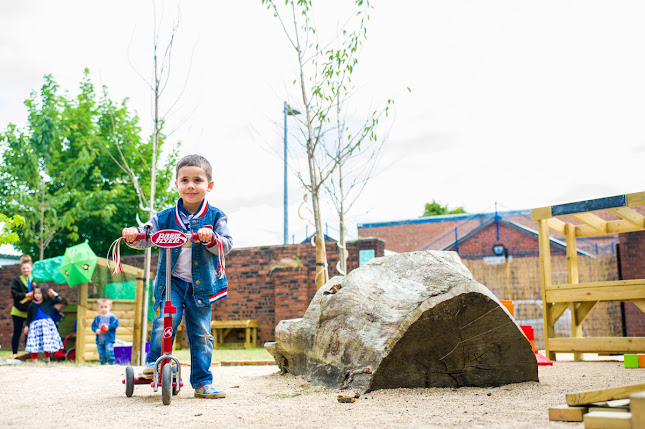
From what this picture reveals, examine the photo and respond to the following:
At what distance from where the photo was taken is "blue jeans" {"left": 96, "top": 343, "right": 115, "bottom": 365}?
885 centimetres

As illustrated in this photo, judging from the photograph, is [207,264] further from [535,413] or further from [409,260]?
[535,413]

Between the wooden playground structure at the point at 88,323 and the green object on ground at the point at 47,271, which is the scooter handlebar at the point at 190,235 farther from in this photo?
the green object on ground at the point at 47,271

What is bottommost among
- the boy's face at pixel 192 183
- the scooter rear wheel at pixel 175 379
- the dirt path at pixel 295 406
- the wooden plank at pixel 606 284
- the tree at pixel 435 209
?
the dirt path at pixel 295 406

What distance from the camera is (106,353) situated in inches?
349

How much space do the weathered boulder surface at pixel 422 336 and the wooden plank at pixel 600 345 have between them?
3158 mm

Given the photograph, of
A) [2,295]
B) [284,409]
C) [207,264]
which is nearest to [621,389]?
[284,409]

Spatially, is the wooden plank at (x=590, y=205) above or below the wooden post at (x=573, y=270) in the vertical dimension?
above

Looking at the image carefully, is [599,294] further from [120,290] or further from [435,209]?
[435,209]

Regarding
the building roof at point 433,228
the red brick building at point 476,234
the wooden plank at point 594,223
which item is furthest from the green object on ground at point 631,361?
the building roof at point 433,228

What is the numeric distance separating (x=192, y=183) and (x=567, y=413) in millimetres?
2643

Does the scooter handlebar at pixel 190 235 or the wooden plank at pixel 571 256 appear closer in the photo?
the scooter handlebar at pixel 190 235

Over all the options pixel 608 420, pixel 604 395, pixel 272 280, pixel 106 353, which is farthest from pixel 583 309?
pixel 272 280

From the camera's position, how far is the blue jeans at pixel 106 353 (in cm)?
885

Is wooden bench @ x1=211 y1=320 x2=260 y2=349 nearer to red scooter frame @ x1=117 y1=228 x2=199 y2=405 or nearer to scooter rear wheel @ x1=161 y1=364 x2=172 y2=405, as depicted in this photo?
red scooter frame @ x1=117 y1=228 x2=199 y2=405
